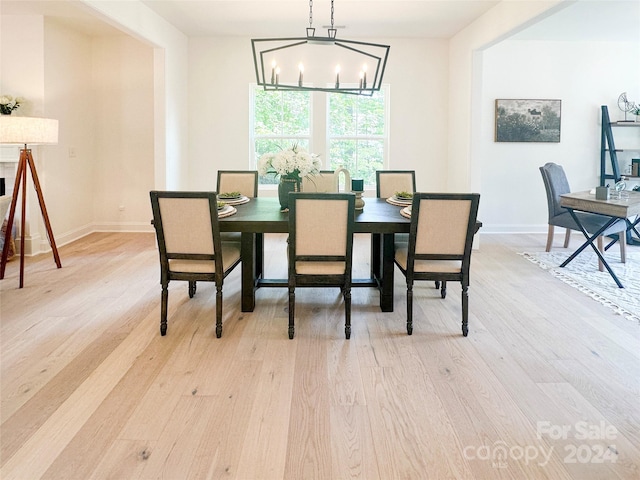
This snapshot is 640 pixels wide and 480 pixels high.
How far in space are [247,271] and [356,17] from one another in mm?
3584

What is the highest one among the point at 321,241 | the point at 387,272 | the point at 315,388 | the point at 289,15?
the point at 289,15

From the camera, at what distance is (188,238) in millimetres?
3330

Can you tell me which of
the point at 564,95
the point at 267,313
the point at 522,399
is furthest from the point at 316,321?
the point at 564,95

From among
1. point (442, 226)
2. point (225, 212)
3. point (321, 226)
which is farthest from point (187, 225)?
point (442, 226)

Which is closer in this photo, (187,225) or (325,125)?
(187,225)

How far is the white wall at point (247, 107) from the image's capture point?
23.3 feet

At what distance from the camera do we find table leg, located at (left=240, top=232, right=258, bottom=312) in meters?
3.84

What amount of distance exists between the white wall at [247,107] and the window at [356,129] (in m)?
0.15

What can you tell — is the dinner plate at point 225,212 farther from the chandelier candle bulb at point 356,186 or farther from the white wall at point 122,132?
the white wall at point 122,132

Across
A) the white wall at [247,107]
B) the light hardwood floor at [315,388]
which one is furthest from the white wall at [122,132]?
the light hardwood floor at [315,388]

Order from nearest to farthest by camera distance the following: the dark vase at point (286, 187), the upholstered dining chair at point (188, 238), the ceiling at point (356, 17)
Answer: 1. the upholstered dining chair at point (188, 238)
2. the dark vase at point (286, 187)
3. the ceiling at point (356, 17)

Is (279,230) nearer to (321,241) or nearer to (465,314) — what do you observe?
(321,241)

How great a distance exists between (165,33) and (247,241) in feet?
11.5

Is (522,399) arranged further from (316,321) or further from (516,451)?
(316,321)
